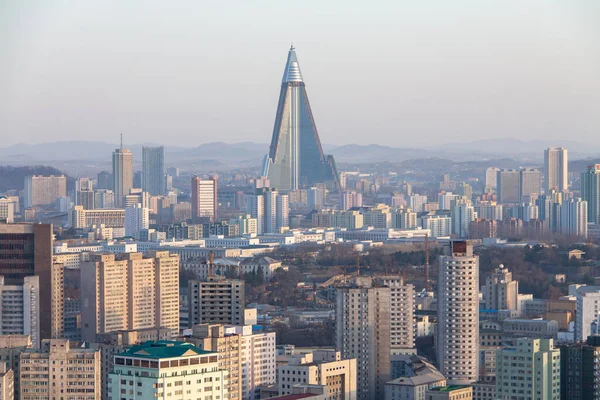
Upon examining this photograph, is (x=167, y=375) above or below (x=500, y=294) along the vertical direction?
above

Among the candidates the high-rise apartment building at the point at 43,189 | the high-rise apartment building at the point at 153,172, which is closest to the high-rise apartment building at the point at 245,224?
the high-rise apartment building at the point at 43,189

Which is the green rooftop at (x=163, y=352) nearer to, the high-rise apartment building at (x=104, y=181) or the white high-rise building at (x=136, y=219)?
the white high-rise building at (x=136, y=219)

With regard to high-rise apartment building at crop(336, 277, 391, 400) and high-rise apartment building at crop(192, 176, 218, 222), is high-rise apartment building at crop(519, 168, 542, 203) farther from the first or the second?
high-rise apartment building at crop(336, 277, 391, 400)

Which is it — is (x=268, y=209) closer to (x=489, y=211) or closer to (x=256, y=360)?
(x=489, y=211)

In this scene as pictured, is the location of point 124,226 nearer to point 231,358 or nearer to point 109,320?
point 109,320

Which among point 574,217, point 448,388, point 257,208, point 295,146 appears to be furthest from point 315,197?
point 448,388

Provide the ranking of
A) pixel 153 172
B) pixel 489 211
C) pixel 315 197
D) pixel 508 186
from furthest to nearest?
pixel 153 172, pixel 315 197, pixel 508 186, pixel 489 211
